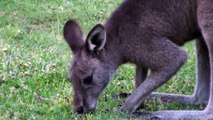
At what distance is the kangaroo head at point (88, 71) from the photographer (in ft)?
20.4

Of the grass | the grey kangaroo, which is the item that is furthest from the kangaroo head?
the grass

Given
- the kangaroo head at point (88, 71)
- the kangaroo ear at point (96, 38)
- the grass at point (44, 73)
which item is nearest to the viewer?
the kangaroo ear at point (96, 38)

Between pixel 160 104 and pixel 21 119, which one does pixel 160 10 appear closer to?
pixel 160 104

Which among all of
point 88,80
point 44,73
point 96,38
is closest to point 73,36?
point 96,38

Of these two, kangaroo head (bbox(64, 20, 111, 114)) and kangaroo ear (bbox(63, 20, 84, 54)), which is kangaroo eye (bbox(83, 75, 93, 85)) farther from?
kangaroo ear (bbox(63, 20, 84, 54))

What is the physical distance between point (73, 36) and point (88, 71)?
17.2 inches

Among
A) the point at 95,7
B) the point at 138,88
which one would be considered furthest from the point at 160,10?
the point at 95,7

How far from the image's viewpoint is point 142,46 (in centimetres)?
639

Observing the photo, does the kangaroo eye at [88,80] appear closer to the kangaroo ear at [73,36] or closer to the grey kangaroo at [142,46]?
the grey kangaroo at [142,46]

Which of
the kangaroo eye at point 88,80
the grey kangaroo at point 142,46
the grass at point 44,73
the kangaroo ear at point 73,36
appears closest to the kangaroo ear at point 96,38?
the grey kangaroo at point 142,46

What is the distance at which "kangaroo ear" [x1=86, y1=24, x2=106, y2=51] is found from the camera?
605 centimetres

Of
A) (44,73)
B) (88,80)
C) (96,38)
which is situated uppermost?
(96,38)

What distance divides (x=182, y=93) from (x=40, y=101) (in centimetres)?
171

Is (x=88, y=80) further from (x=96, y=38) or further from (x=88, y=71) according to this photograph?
(x=96, y=38)
